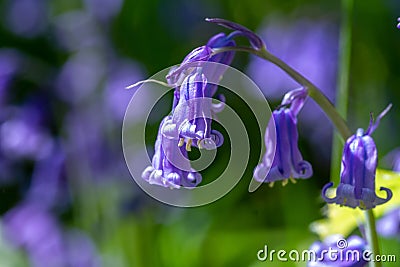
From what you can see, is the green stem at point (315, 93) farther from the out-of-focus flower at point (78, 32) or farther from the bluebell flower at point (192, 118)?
the out-of-focus flower at point (78, 32)

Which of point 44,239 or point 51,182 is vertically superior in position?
point 51,182

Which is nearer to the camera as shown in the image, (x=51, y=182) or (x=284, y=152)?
(x=284, y=152)

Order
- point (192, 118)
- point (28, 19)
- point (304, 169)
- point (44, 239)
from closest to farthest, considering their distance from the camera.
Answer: point (192, 118)
point (304, 169)
point (44, 239)
point (28, 19)

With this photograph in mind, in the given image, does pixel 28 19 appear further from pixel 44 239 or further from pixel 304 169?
pixel 304 169

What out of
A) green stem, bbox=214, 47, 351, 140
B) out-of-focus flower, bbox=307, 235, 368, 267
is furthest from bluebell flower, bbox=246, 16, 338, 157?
green stem, bbox=214, 47, 351, 140

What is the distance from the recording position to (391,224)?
119cm

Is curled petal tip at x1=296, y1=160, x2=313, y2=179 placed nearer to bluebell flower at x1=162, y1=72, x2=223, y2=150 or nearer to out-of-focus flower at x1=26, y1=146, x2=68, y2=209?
bluebell flower at x1=162, y1=72, x2=223, y2=150

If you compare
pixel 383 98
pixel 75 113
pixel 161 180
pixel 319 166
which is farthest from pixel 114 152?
pixel 161 180

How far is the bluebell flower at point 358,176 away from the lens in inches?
31.6

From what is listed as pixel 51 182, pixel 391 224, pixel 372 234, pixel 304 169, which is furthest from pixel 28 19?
pixel 372 234

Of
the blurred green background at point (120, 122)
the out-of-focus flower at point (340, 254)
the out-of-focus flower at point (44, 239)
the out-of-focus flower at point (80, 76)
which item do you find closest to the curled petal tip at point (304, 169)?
the out-of-focus flower at point (340, 254)

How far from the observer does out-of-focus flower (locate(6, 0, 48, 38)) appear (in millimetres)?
2734

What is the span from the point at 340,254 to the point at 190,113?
29 cm

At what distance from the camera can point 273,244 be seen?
167cm
